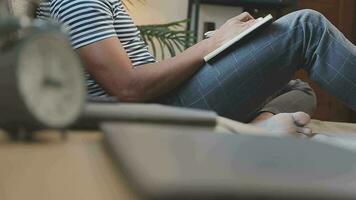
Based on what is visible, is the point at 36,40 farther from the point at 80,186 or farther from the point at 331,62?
the point at 331,62

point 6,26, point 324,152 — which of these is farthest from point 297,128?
point 6,26

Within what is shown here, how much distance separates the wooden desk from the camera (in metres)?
0.30

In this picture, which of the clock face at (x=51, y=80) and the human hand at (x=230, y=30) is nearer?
the clock face at (x=51, y=80)

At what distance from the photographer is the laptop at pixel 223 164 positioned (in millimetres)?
278

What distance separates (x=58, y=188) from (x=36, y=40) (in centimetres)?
10

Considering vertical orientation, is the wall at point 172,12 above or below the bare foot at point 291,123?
below

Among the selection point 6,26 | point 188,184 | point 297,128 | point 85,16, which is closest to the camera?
point 188,184

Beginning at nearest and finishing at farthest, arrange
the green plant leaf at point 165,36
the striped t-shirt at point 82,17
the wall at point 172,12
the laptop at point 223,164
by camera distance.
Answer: the laptop at point 223,164
the striped t-shirt at point 82,17
the green plant leaf at point 165,36
the wall at point 172,12

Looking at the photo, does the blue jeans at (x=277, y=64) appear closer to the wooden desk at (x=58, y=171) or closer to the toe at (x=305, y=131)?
the toe at (x=305, y=131)

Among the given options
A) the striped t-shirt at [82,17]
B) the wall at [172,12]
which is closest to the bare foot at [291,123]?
the striped t-shirt at [82,17]

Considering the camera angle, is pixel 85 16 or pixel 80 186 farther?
pixel 85 16

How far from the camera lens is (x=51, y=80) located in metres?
0.38

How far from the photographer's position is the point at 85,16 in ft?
3.40

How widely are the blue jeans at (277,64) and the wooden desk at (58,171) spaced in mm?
888
